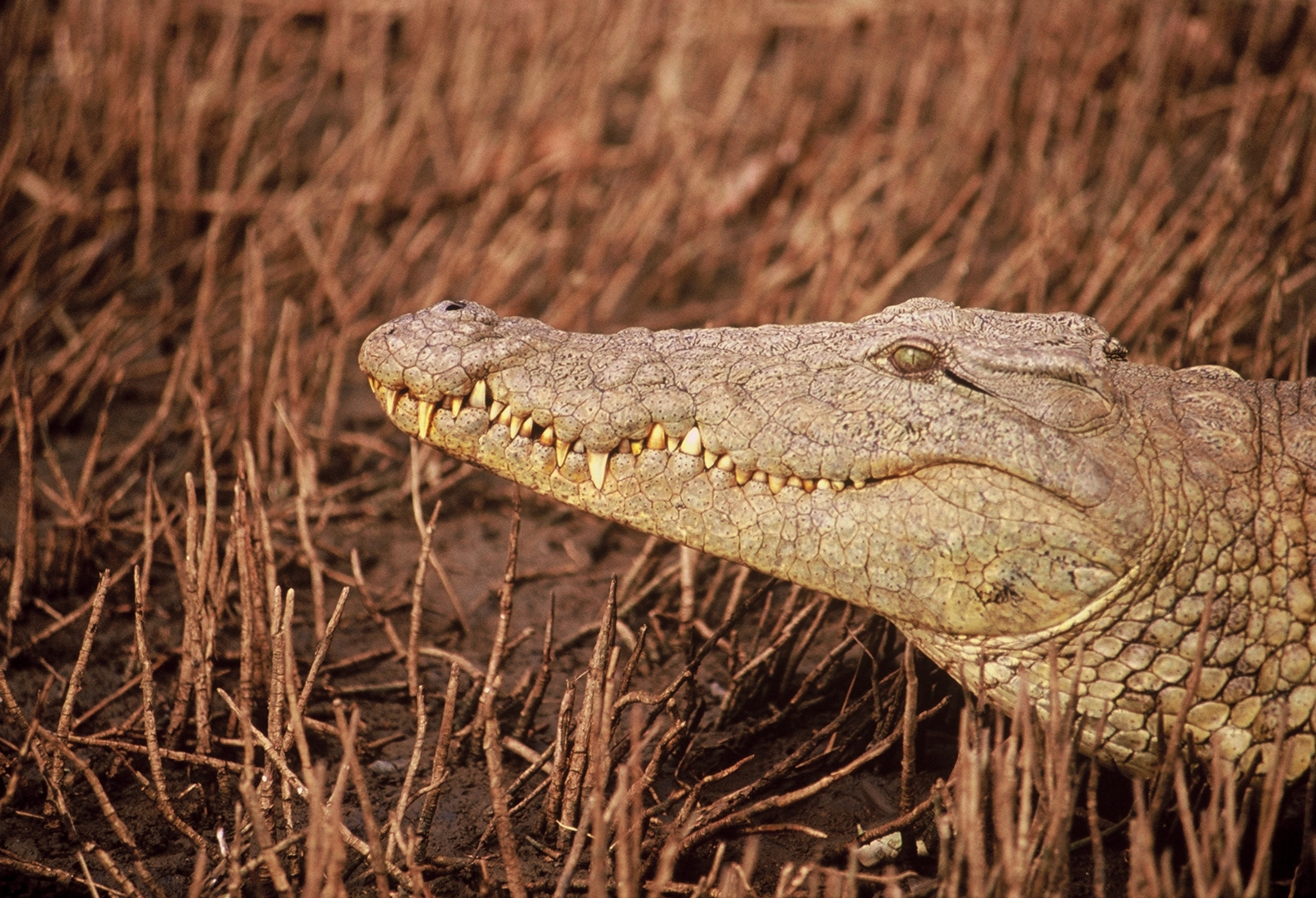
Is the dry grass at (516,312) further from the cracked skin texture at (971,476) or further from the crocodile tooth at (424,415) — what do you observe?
the crocodile tooth at (424,415)

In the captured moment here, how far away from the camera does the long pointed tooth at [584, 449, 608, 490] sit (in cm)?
233

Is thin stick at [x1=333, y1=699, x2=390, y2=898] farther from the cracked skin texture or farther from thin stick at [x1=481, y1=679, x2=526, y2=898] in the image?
the cracked skin texture

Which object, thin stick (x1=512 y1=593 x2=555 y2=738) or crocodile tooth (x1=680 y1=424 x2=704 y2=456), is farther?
thin stick (x1=512 y1=593 x2=555 y2=738)

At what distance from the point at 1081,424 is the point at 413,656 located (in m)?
1.58

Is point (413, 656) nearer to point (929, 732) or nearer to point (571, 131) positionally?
point (929, 732)

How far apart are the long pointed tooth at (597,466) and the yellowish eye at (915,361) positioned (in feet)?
2.14

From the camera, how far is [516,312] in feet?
14.9

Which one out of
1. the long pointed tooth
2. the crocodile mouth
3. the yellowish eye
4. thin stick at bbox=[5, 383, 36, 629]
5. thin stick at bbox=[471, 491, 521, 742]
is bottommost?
thin stick at bbox=[5, 383, 36, 629]

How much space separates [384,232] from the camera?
5.02 m

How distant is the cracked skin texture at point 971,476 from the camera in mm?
2133

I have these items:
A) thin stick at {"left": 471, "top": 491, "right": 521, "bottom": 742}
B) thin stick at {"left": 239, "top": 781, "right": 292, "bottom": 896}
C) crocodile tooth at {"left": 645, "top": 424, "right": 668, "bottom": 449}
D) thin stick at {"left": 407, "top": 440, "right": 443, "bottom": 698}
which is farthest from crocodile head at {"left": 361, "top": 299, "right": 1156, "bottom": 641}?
thin stick at {"left": 239, "top": 781, "right": 292, "bottom": 896}

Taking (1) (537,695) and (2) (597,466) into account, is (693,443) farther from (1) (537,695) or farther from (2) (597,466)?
(1) (537,695)

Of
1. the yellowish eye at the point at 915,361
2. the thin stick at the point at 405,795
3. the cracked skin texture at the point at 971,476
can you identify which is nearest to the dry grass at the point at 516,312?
the thin stick at the point at 405,795

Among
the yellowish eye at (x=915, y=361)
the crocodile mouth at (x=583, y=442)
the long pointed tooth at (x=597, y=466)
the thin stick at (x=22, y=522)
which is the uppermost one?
the yellowish eye at (x=915, y=361)
